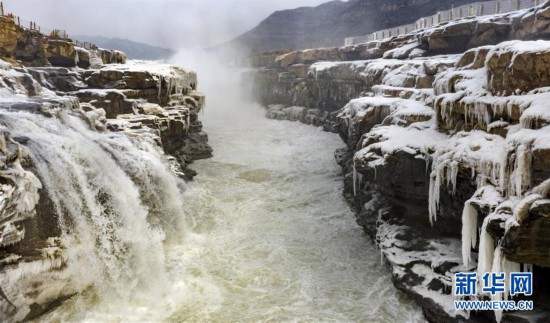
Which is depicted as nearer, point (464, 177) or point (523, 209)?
point (523, 209)

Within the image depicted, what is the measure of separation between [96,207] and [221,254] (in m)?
3.08

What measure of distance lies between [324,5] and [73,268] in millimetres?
59954

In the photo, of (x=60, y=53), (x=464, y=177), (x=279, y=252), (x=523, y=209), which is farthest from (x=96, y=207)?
(x=60, y=53)

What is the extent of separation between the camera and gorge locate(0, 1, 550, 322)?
5648 mm

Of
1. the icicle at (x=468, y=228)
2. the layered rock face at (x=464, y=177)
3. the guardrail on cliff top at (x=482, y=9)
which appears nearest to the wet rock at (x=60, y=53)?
the layered rock face at (x=464, y=177)

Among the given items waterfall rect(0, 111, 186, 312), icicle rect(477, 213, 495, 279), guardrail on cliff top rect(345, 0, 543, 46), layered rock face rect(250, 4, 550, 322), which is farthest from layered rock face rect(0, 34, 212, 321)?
guardrail on cliff top rect(345, 0, 543, 46)

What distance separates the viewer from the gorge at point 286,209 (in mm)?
5648

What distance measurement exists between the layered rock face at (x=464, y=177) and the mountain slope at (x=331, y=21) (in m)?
37.8

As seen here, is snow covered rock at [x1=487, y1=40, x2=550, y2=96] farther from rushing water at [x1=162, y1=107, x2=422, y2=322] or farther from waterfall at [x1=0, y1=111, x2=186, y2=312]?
waterfall at [x1=0, y1=111, x2=186, y2=312]

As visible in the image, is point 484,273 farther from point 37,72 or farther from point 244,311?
point 37,72

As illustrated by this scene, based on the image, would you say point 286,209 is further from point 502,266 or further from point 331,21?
point 331,21

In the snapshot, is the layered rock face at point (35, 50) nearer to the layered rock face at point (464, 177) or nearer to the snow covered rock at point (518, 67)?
the layered rock face at point (464, 177)

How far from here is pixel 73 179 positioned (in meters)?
7.27

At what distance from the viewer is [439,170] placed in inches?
270
